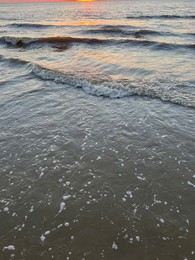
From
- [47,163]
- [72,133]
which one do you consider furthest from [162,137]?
[47,163]

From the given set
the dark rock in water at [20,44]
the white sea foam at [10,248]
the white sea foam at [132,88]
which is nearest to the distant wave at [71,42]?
the dark rock in water at [20,44]

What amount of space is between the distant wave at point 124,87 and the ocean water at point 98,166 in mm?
44

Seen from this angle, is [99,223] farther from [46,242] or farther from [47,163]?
[47,163]

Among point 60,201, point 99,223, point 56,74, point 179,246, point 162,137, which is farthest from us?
point 56,74

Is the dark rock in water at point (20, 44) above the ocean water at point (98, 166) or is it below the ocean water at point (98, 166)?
below

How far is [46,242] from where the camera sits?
4609mm

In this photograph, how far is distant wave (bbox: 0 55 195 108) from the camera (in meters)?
10.6

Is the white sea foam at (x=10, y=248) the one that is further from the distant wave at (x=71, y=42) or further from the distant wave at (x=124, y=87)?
the distant wave at (x=71, y=42)

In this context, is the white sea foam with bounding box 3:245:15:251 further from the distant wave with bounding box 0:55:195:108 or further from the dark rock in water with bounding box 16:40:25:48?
the dark rock in water with bounding box 16:40:25:48

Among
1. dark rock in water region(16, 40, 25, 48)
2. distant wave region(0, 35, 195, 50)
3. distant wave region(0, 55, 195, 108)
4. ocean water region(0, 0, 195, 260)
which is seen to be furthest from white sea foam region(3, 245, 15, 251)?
dark rock in water region(16, 40, 25, 48)

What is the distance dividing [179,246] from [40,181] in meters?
3.27

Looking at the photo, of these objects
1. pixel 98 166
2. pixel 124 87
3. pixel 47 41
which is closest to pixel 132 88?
pixel 124 87

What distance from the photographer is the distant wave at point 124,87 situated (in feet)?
34.8

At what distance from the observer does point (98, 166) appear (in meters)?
6.58
